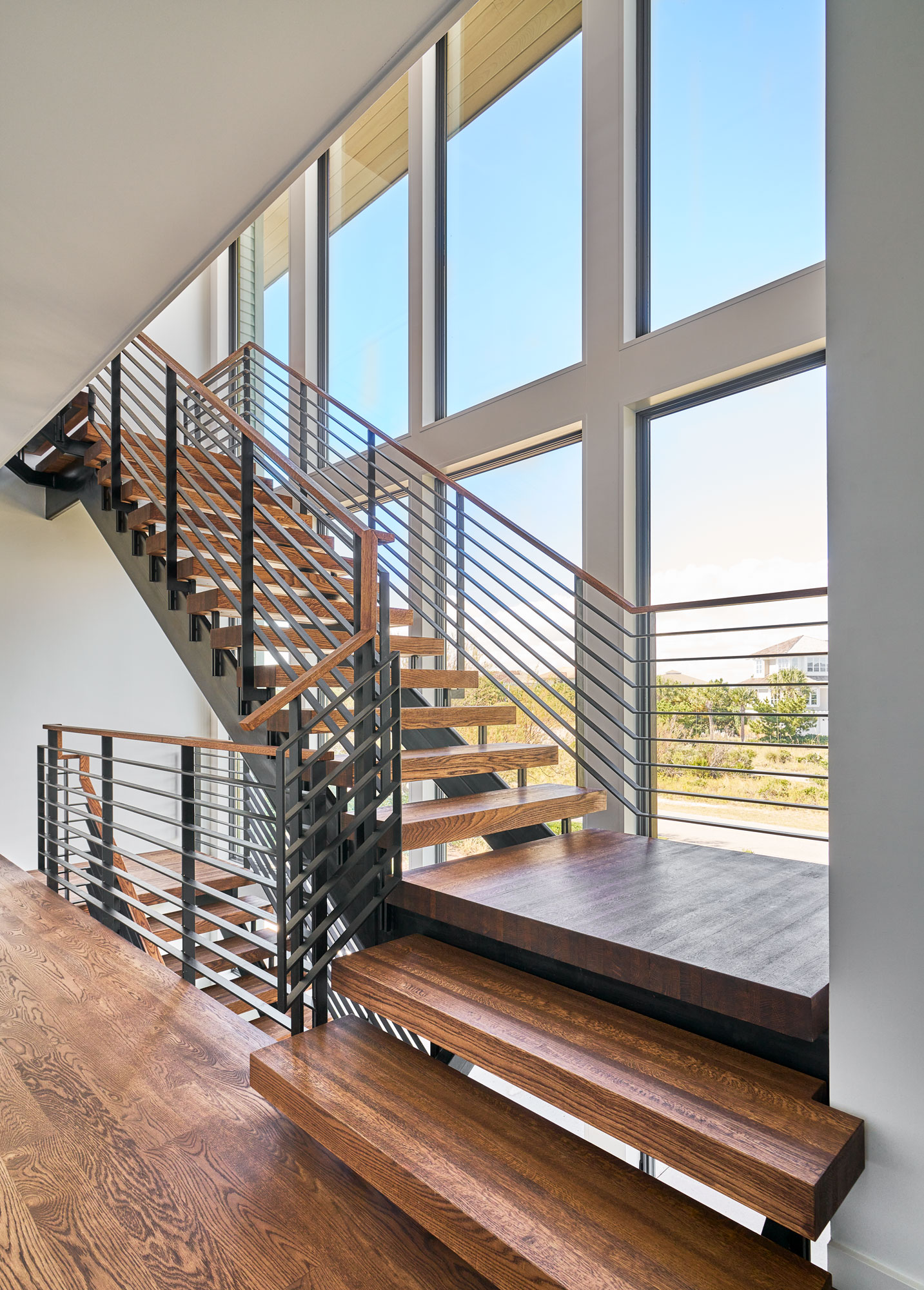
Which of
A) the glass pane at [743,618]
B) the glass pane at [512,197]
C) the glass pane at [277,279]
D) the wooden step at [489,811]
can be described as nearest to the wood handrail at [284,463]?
the wooden step at [489,811]

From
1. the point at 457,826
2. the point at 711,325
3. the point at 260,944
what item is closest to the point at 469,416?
the point at 711,325

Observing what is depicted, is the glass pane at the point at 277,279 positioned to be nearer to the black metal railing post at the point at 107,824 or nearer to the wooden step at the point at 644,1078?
the black metal railing post at the point at 107,824

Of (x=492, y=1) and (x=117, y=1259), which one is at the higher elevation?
(x=492, y=1)

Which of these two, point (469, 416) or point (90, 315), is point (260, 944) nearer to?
point (90, 315)

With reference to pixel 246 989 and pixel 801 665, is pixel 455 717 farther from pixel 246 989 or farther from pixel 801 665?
pixel 246 989

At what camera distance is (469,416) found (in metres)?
4.47

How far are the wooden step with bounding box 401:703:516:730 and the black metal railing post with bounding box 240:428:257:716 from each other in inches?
24.9

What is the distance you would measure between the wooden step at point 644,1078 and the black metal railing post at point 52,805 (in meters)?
2.63

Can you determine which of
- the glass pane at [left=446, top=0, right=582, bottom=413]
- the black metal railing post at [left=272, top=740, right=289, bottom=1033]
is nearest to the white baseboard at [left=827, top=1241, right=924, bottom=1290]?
the black metal railing post at [left=272, top=740, right=289, bottom=1033]

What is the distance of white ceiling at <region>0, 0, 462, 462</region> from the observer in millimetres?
1344

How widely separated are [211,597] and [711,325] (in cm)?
246

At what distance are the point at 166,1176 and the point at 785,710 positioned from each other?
2.58m

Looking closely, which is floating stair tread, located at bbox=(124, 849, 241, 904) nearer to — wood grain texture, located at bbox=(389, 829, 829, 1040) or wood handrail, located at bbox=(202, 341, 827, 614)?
wood grain texture, located at bbox=(389, 829, 829, 1040)

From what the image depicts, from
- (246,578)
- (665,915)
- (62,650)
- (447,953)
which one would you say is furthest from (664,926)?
(62,650)
